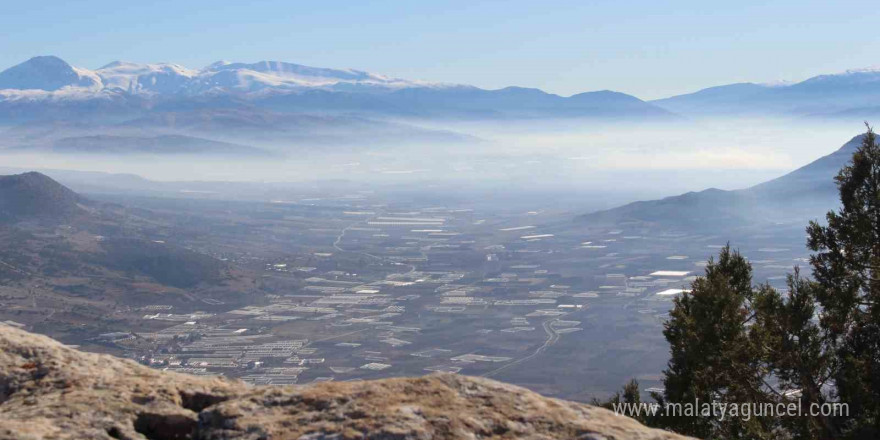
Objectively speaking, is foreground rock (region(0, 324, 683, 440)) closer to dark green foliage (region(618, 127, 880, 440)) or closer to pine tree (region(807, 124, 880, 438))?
dark green foliage (region(618, 127, 880, 440))

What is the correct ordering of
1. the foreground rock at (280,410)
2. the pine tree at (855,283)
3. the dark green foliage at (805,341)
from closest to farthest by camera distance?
1. the foreground rock at (280,410)
2. the dark green foliage at (805,341)
3. the pine tree at (855,283)

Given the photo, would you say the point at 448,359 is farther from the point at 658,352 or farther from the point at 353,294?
the point at 353,294

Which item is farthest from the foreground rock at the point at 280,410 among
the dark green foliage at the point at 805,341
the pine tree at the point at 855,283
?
the pine tree at the point at 855,283

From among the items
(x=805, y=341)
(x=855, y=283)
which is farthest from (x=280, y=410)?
(x=855, y=283)

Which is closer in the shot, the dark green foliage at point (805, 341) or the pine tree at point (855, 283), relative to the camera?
the dark green foliage at point (805, 341)

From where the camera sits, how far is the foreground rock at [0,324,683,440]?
700 centimetres

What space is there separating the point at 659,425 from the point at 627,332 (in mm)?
100596

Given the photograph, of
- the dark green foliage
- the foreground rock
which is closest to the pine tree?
the dark green foliage

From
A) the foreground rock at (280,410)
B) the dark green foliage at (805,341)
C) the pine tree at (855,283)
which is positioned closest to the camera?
the foreground rock at (280,410)

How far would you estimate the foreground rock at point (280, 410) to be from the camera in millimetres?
7000

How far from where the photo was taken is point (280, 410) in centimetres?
745

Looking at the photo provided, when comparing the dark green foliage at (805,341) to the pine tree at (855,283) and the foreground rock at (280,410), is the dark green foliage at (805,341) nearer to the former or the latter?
the pine tree at (855,283)

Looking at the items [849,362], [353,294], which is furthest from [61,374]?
[353,294]

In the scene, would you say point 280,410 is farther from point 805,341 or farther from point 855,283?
point 855,283
